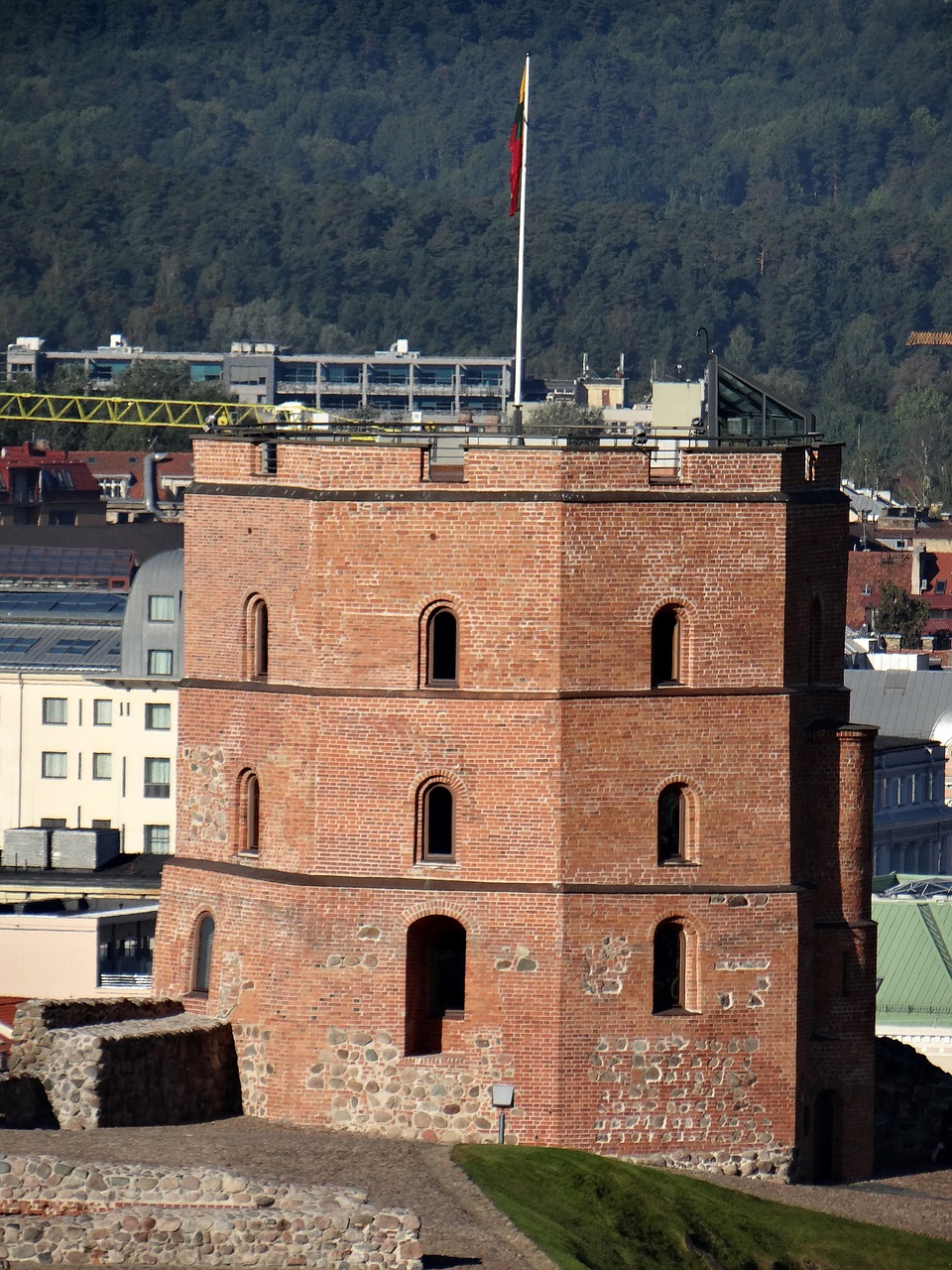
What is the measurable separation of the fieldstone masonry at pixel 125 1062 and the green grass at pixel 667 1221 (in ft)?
14.5

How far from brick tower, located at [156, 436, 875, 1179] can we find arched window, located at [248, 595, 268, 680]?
0.23m

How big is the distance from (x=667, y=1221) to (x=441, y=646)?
9419 mm

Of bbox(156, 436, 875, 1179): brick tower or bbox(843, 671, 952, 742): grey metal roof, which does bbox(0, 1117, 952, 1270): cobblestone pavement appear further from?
bbox(843, 671, 952, 742): grey metal roof

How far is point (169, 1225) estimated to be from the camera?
152ft

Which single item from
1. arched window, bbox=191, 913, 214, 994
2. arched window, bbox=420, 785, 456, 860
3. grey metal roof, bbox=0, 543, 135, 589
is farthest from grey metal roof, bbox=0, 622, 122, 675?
arched window, bbox=420, 785, 456, 860

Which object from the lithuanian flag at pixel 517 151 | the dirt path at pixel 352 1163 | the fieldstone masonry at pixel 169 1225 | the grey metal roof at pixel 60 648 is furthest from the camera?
the grey metal roof at pixel 60 648

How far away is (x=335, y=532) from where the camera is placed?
193ft

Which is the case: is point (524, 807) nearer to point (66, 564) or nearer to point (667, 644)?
point (667, 644)

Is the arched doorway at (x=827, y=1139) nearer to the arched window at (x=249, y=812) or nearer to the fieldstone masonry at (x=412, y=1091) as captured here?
the fieldstone masonry at (x=412, y=1091)

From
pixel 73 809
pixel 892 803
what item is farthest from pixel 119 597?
pixel 892 803

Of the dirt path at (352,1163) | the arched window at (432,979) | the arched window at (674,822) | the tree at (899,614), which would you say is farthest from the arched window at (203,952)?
the tree at (899,614)

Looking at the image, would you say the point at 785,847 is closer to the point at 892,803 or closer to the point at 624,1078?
the point at 624,1078

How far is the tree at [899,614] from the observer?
186500 millimetres

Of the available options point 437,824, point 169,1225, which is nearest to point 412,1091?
point 437,824
